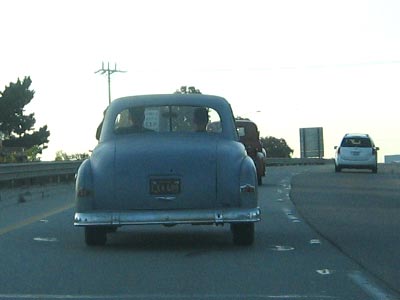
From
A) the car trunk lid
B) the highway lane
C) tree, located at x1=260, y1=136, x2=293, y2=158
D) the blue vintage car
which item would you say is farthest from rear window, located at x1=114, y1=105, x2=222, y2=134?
tree, located at x1=260, y1=136, x2=293, y2=158

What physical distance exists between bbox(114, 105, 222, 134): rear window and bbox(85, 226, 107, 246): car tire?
1308 millimetres

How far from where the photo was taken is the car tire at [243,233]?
11.9 metres

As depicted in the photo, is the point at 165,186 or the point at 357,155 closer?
the point at 165,186

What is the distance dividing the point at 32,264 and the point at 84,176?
53.3 inches

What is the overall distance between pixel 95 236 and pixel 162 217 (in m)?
1.32

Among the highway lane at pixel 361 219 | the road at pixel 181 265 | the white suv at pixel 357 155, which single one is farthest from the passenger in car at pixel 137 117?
the white suv at pixel 357 155

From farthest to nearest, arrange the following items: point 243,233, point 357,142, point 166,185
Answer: point 357,142
point 243,233
point 166,185

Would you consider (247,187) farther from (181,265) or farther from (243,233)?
(181,265)

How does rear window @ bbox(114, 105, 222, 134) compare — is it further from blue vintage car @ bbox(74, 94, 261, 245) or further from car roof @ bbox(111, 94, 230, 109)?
blue vintage car @ bbox(74, 94, 261, 245)

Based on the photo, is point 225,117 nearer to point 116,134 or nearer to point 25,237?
point 116,134

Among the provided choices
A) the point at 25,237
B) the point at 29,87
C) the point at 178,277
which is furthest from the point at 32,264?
the point at 29,87

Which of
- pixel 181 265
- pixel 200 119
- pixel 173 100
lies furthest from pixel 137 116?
pixel 181 265

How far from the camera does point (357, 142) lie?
41.5 metres

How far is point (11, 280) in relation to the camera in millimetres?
9391
